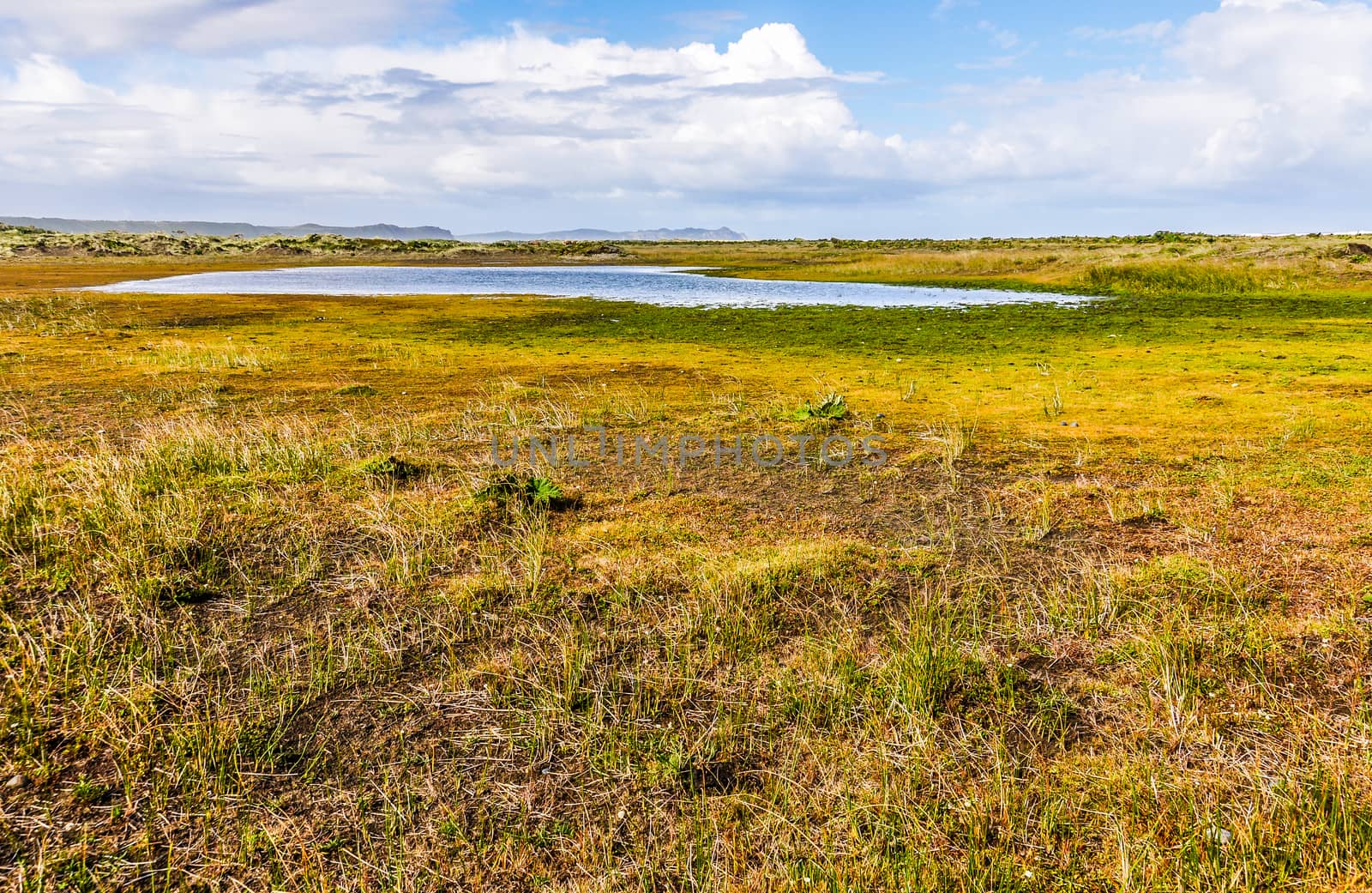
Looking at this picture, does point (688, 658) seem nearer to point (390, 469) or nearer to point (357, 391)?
point (390, 469)

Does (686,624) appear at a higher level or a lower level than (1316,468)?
lower

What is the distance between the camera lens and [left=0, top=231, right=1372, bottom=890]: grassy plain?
12.5 feet

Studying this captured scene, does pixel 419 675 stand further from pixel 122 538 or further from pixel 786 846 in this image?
pixel 122 538

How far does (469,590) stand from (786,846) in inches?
150

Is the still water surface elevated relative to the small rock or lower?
elevated

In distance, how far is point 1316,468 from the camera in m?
9.41

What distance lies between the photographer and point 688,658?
215 inches

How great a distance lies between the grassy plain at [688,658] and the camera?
379 cm

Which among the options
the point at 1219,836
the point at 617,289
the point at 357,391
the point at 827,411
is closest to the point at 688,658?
the point at 1219,836

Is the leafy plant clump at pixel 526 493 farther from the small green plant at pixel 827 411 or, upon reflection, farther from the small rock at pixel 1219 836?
the small rock at pixel 1219 836

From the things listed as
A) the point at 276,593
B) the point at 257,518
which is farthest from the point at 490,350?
the point at 276,593

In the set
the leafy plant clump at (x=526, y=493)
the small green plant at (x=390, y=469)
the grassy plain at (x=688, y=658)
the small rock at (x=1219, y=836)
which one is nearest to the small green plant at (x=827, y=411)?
the grassy plain at (x=688, y=658)

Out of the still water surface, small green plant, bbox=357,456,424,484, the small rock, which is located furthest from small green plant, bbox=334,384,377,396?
the still water surface

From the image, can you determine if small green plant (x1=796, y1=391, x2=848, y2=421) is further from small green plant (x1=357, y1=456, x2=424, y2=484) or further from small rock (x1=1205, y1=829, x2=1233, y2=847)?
small rock (x1=1205, y1=829, x2=1233, y2=847)
